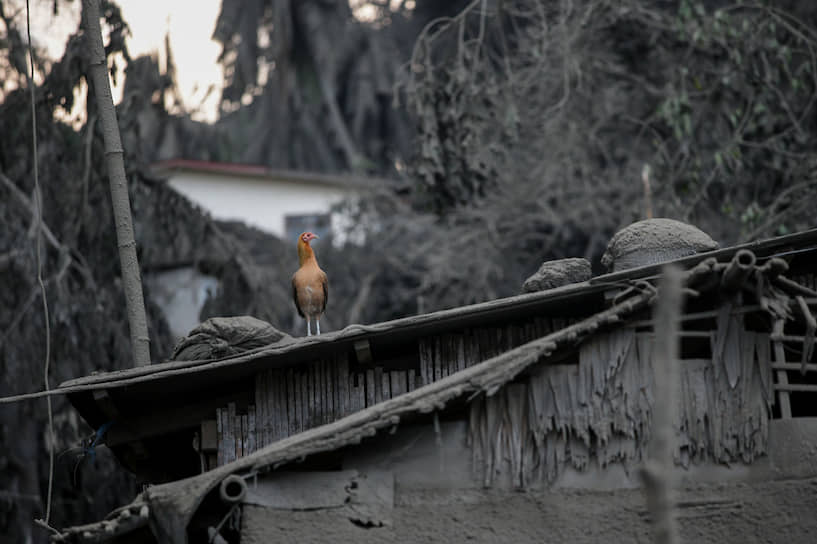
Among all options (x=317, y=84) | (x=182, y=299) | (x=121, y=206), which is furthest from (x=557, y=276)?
(x=317, y=84)

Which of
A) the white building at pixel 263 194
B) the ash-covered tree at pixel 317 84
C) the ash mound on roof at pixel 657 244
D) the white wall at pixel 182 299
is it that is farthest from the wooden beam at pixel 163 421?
the ash-covered tree at pixel 317 84

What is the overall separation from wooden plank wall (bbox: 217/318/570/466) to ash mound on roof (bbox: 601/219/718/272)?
763 millimetres

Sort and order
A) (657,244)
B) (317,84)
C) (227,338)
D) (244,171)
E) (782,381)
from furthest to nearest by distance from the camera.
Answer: (317,84) → (244,171) → (657,244) → (227,338) → (782,381)

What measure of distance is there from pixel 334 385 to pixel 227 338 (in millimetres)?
798

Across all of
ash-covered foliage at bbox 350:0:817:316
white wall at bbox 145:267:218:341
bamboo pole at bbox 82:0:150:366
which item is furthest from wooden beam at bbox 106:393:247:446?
white wall at bbox 145:267:218:341

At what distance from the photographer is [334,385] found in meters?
8.06

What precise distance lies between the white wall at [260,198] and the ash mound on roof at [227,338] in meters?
19.1

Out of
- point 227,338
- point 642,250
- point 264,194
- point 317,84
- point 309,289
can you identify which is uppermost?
point 317,84

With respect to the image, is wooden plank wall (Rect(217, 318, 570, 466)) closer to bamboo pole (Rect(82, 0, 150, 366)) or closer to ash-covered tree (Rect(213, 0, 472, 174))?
bamboo pole (Rect(82, 0, 150, 366))

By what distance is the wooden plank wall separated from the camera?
26.2ft

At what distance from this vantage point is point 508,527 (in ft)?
22.4

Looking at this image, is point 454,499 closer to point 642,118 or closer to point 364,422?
point 364,422

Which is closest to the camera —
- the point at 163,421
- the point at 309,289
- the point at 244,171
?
the point at 163,421

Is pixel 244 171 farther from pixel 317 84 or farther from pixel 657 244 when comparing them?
pixel 657 244
